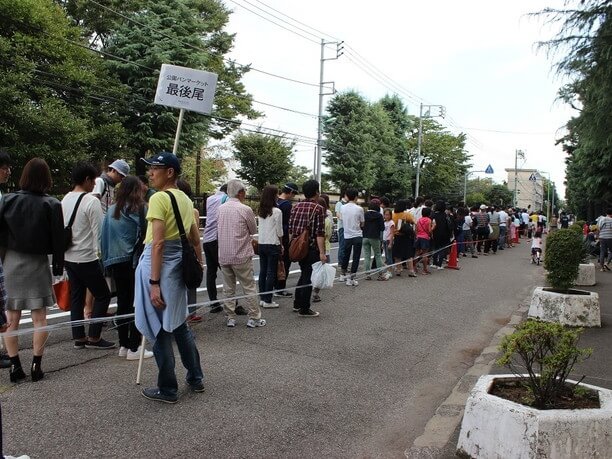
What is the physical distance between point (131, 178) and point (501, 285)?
9.12 m

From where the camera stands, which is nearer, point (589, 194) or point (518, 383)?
point (518, 383)

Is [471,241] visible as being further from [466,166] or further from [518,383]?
[466,166]

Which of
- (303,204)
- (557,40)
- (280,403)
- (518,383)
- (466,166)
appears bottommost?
(280,403)

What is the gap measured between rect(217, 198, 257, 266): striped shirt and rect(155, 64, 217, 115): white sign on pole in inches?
72.5

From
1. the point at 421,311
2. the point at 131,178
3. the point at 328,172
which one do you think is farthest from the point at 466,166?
the point at 131,178

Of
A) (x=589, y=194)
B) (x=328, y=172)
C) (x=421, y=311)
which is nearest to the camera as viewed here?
(x=421, y=311)

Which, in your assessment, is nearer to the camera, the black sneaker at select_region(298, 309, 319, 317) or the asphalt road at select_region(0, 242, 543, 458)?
the asphalt road at select_region(0, 242, 543, 458)

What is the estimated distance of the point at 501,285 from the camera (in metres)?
11.4

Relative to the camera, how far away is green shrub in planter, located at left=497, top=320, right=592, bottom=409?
336 cm

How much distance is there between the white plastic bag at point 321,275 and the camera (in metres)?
7.04

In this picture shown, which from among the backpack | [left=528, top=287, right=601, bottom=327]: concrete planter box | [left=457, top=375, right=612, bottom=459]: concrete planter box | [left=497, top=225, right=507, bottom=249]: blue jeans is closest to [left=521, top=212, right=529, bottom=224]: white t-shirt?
[left=497, top=225, right=507, bottom=249]: blue jeans

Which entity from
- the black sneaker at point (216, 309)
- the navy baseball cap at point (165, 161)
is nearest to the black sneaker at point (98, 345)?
the black sneaker at point (216, 309)

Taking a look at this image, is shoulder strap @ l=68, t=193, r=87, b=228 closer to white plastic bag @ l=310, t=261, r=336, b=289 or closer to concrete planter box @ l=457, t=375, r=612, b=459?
white plastic bag @ l=310, t=261, r=336, b=289

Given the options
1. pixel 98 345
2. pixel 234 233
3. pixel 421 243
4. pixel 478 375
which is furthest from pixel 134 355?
pixel 421 243
